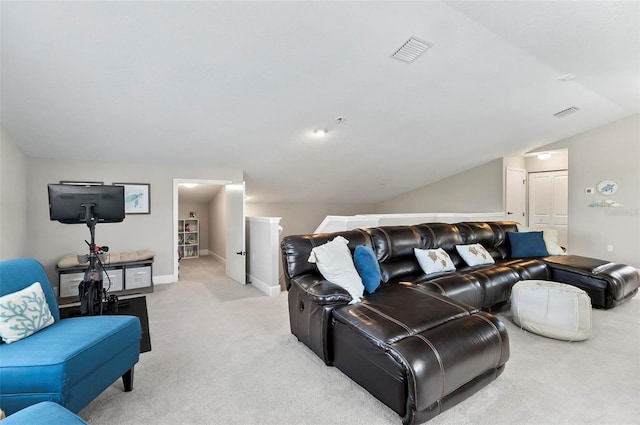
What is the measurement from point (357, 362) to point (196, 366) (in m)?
1.25

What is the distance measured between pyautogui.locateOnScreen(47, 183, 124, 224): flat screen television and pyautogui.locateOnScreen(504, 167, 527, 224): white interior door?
7.04 meters

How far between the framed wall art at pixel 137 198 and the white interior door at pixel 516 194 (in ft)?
22.7

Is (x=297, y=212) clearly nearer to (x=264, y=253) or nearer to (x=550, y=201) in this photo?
(x=264, y=253)

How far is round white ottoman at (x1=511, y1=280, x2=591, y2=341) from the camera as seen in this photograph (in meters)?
2.73

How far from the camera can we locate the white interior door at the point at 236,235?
4.76 m

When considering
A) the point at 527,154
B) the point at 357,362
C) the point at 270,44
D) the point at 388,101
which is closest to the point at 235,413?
the point at 357,362

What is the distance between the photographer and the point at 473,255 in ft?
12.5

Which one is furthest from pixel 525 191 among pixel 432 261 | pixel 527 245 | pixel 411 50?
pixel 411 50

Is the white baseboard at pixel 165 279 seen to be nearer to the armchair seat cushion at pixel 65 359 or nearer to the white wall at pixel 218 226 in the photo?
the white wall at pixel 218 226

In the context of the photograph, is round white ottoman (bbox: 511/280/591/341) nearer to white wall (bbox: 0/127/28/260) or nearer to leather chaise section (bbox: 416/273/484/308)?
leather chaise section (bbox: 416/273/484/308)

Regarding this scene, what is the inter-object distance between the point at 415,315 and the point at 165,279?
4.13 meters

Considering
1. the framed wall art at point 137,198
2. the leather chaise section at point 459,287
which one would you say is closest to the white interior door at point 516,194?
the leather chaise section at point 459,287

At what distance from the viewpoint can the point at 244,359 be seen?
2449 mm

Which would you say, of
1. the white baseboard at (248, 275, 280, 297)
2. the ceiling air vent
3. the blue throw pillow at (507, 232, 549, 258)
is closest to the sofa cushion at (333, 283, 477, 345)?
the white baseboard at (248, 275, 280, 297)
